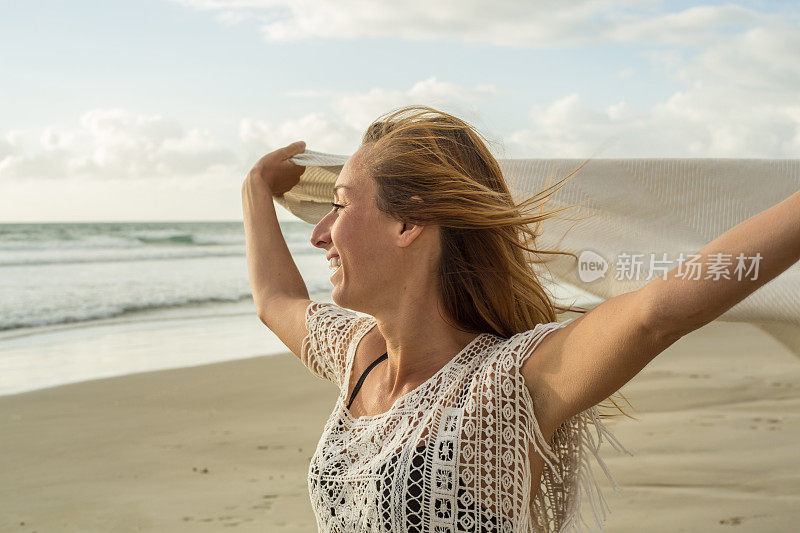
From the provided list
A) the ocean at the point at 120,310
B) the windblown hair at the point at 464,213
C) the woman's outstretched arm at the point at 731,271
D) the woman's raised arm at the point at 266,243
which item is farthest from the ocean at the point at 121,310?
the woman's outstretched arm at the point at 731,271

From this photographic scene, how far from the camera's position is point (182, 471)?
454cm

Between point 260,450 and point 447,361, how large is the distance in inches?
138

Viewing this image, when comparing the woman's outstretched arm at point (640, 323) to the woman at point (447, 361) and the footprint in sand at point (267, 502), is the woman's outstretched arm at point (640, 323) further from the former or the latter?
the footprint in sand at point (267, 502)

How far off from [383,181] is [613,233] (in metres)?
0.76

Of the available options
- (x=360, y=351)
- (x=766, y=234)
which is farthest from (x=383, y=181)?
(x=766, y=234)

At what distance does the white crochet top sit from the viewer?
4.79ft

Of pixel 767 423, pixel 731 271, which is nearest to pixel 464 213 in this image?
pixel 731 271

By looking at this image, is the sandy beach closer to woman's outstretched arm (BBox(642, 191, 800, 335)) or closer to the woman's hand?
→ the woman's hand

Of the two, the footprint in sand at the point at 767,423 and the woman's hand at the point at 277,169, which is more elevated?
the woman's hand at the point at 277,169

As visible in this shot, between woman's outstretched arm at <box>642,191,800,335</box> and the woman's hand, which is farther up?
woman's outstretched arm at <box>642,191,800,335</box>

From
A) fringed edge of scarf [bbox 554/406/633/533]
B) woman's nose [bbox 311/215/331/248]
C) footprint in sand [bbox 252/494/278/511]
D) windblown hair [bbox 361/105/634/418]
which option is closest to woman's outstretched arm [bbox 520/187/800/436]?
fringed edge of scarf [bbox 554/406/633/533]

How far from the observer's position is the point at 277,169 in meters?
2.45

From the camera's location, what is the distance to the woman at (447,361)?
4.76 ft

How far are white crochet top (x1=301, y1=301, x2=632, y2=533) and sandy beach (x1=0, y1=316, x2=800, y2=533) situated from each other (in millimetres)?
2216
